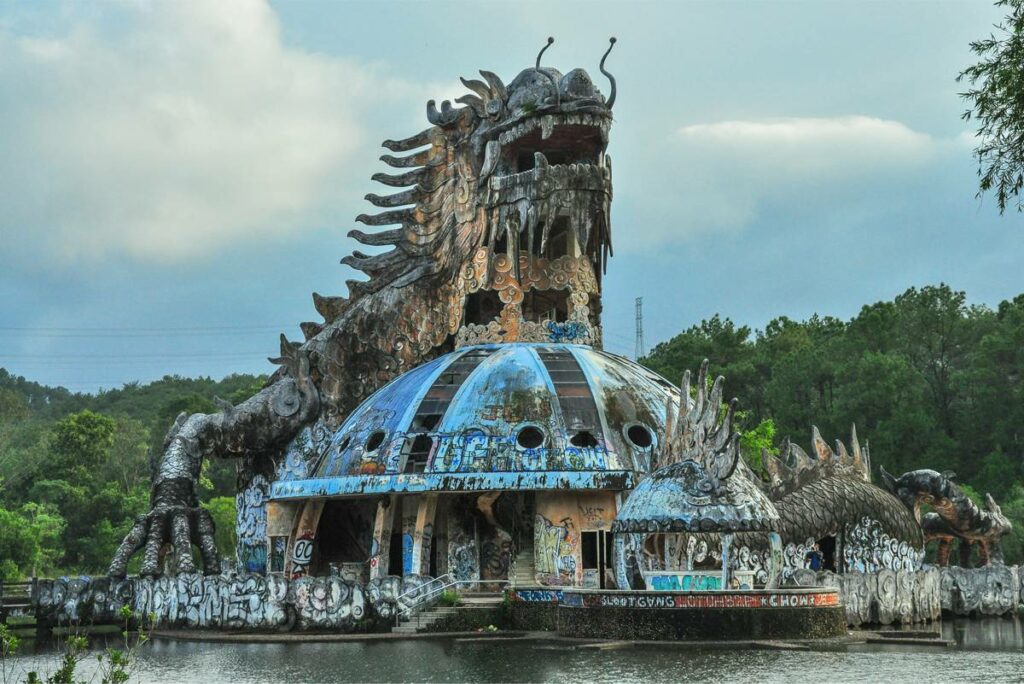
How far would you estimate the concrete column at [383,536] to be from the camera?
3966 centimetres

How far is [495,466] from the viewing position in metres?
37.8

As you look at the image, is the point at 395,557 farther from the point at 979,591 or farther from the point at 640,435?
the point at 979,591

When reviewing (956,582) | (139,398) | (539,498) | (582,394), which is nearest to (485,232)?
(582,394)

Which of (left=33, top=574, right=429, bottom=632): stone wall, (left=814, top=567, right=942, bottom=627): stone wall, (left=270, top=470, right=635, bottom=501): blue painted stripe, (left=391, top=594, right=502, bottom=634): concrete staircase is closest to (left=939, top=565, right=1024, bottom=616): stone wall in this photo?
(left=814, top=567, right=942, bottom=627): stone wall

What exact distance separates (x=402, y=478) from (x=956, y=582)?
1723 cm

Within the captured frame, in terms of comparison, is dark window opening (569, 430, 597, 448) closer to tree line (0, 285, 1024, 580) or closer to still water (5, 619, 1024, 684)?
still water (5, 619, 1024, 684)

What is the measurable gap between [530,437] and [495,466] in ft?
5.70

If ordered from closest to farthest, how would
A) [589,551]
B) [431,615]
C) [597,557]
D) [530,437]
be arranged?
[431,615], [597,557], [530,437], [589,551]

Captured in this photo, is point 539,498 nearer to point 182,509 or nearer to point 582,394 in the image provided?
point 582,394

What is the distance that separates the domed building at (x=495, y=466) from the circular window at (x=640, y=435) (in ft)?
0.14

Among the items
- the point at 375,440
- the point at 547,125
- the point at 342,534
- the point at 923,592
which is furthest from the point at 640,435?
the point at 342,534

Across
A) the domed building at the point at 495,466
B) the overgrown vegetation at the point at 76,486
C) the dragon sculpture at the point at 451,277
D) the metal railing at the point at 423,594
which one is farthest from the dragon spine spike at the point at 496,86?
the overgrown vegetation at the point at 76,486

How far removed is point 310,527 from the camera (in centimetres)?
4278

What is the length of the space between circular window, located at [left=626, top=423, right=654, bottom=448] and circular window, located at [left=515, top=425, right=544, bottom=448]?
8.75ft
